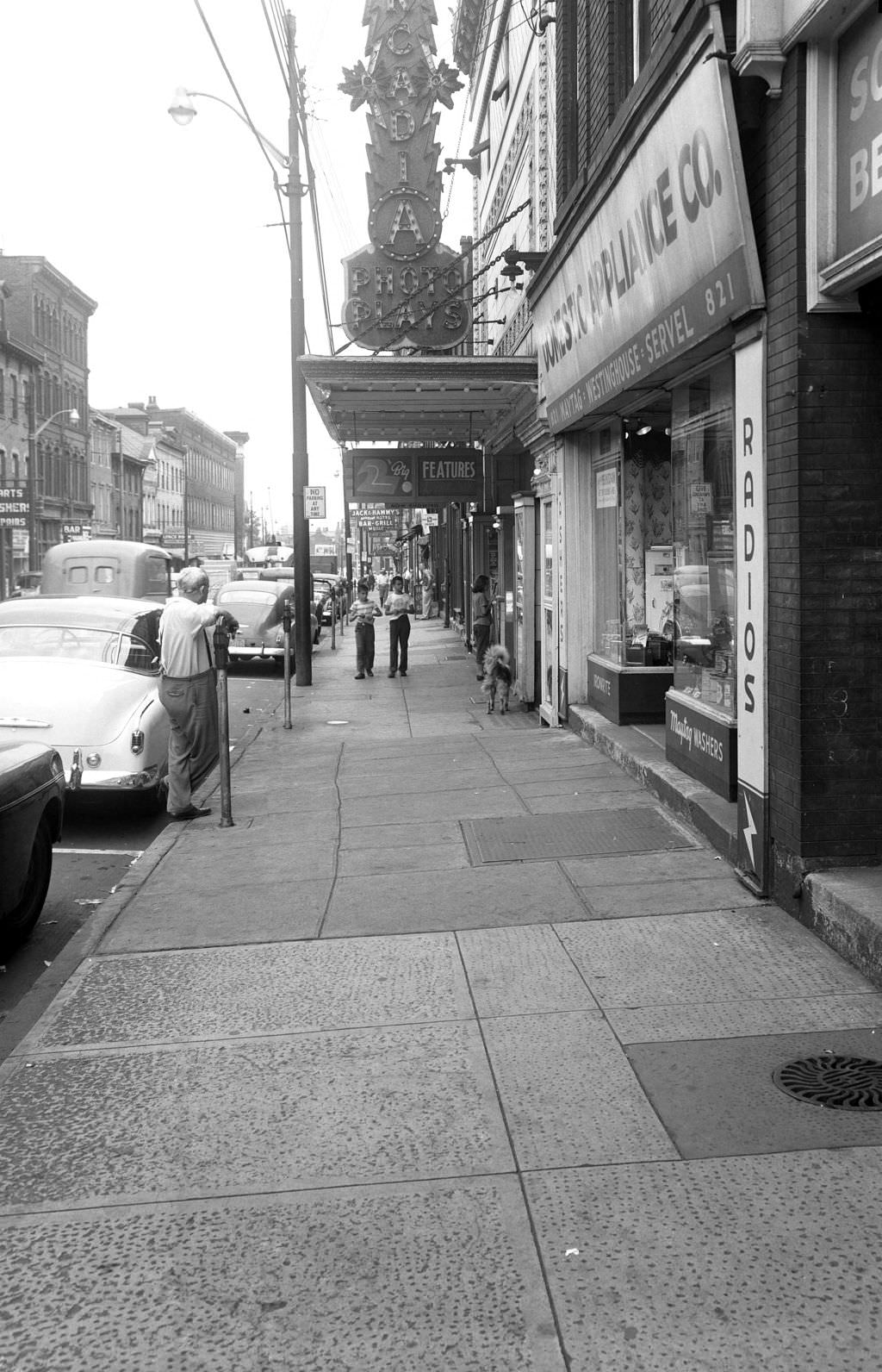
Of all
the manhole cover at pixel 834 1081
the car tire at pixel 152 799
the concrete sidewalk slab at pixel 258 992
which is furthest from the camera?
the car tire at pixel 152 799

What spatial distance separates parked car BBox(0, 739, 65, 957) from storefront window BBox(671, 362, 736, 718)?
3.98 m

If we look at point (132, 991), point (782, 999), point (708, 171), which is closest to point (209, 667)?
point (132, 991)

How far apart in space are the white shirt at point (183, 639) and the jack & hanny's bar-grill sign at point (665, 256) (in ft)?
11.8

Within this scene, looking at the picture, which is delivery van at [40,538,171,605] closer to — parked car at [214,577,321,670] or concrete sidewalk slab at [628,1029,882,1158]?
parked car at [214,577,321,670]

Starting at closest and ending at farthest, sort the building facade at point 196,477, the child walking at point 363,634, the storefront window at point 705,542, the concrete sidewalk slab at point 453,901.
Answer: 1. the concrete sidewalk slab at point 453,901
2. the storefront window at point 705,542
3. the child walking at point 363,634
4. the building facade at point 196,477

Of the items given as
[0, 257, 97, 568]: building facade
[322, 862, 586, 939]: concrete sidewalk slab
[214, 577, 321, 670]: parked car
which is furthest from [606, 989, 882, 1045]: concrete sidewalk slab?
[0, 257, 97, 568]: building facade

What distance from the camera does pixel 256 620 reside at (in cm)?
2323

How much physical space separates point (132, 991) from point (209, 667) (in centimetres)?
432

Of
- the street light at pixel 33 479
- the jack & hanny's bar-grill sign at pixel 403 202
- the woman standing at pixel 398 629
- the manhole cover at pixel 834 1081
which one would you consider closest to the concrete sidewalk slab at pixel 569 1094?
the manhole cover at pixel 834 1081

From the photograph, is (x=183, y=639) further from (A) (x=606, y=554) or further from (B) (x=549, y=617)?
(B) (x=549, y=617)

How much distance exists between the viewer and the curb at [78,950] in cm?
536

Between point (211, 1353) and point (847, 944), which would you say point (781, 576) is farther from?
point (211, 1353)

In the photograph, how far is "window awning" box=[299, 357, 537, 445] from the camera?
1362 cm

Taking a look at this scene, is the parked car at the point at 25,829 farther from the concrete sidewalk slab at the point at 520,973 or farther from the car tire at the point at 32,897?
the concrete sidewalk slab at the point at 520,973
